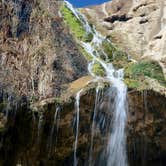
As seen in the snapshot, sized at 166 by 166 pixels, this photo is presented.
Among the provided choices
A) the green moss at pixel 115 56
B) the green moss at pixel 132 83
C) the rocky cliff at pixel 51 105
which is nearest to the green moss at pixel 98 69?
the rocky cliff at pixel 51 105

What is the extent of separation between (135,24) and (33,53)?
3216cm

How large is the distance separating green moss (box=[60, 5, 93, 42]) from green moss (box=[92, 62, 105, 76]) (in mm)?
7424

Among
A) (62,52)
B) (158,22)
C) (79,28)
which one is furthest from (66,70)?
(158,22)

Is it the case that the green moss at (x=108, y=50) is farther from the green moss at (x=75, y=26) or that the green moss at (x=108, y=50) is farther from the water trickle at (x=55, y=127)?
the water trickle at (x=55, y=127)

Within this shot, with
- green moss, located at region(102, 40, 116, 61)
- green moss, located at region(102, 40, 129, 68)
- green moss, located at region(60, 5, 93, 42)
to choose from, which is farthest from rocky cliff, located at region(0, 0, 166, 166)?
green moss, located at region(60, 5, 93, 42)

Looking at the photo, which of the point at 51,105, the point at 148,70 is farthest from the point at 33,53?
the point at 148,70

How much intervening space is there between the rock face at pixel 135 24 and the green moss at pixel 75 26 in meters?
9.38

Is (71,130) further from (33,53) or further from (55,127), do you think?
(33,53)

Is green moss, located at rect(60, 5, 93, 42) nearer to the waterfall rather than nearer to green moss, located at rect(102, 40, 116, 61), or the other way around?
green moss, located at rect(102, 40, 116, 61)

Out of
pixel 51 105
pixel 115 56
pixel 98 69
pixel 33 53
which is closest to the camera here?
pixel 51 105

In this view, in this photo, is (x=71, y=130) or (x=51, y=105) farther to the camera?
(x=71, y=130)

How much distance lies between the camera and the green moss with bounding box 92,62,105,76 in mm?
27436

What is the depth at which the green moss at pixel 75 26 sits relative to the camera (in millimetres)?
36684

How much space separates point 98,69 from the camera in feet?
92.0
